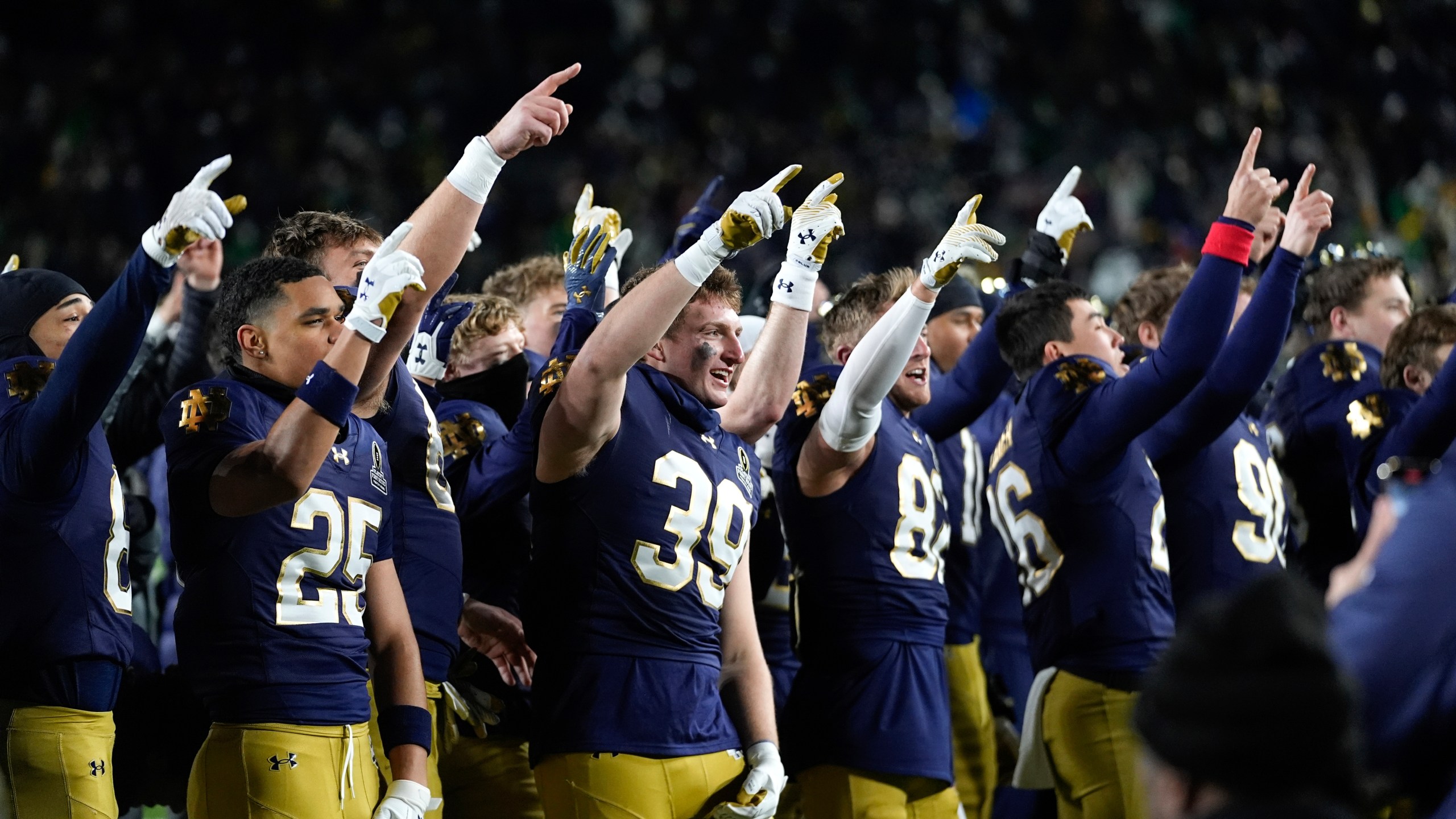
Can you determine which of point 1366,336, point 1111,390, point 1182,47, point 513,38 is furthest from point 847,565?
point 1182,47

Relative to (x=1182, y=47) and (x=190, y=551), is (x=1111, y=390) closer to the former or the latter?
(x=190, y=551)

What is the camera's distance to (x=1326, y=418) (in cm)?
612

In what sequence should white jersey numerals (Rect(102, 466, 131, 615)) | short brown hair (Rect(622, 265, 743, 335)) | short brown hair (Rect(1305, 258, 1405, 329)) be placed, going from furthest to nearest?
short brown hair (Rect(1305, 258, 1405, 329))
short brown hair (Rect(622, 265, 743, 335))
white jersey numerals (Rect(102, 466, 131, 615))

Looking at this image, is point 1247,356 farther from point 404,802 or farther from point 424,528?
point 404,802

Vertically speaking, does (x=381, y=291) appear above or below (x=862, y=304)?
below

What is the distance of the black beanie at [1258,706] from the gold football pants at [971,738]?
4.17 meters

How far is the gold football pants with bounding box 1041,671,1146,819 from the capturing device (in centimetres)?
482

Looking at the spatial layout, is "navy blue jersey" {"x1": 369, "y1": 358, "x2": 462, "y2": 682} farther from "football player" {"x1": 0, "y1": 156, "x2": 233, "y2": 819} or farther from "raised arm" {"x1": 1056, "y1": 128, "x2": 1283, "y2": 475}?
"raised arm" {"x1": 1056, "y1": 128, "x2": 1283, "y2": 475}

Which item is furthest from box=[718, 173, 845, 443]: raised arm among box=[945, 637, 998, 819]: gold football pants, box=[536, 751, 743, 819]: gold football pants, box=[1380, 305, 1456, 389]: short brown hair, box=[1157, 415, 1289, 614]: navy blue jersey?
box=[1380, 305, 1456, 389]: short brown hair

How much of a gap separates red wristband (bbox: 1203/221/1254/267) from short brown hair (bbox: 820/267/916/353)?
100cm

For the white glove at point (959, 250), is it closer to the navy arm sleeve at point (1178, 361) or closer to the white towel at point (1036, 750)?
the navy arm sleeve at point (1178, 361)

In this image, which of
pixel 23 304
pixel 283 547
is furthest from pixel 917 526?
pixel 23 304

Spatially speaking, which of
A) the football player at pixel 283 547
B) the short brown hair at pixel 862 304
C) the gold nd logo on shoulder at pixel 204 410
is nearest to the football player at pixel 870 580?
the short brown hair at pixel 862 304

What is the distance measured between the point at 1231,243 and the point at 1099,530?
1024 mm
